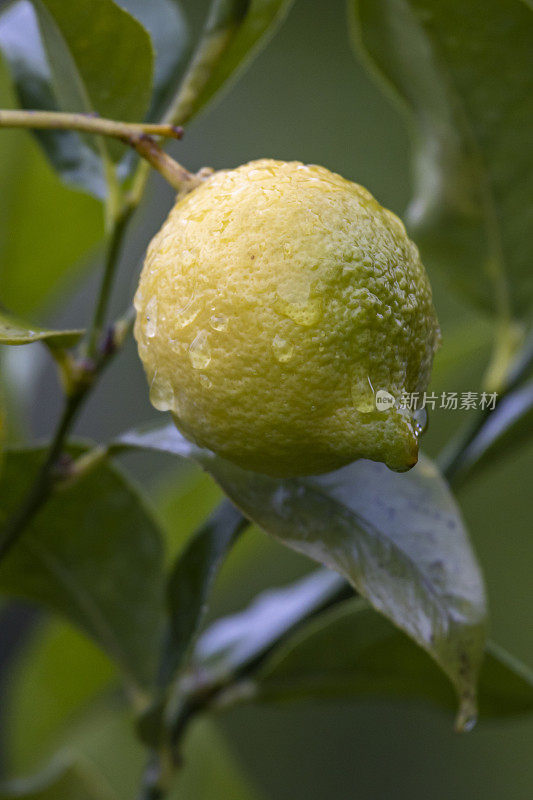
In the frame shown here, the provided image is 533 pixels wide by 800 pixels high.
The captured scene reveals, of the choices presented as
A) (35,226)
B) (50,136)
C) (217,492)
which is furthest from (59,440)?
(35,226)

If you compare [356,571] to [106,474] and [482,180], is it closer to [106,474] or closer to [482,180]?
[106,474]

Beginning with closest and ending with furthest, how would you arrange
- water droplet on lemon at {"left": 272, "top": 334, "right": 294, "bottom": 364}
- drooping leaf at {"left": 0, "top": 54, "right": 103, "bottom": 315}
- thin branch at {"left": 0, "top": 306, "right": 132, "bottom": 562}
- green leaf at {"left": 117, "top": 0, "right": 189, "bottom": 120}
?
water droplet on lemon at {"left": 272, "top": 334, "right": 294, "bottom": 364}
thin branch at {"left": 0, "top": 306, "right": 132, "bottom": 562}
green leaf at {"left": 117, "top": 0, "right": 189, "bottom": 120}
drooping leaf at {"left": 0, "top": 54, "right": 103, "bottom": 315}

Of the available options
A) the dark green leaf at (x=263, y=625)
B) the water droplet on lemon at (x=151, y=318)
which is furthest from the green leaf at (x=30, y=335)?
the dark green leaf at (x=263, y=625)

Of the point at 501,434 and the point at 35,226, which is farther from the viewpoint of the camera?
the point at 35,226

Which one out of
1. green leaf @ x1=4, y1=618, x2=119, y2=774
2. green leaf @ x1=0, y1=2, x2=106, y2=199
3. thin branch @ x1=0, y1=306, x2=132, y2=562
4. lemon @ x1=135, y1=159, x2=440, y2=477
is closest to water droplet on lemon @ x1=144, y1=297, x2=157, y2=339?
lemon @ x1=135, y1=159, x2=440, y2=477

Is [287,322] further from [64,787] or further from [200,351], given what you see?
[64,787]

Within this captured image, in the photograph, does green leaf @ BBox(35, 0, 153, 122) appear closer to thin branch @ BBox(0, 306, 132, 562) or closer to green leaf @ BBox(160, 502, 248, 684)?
thin branch @ BBox(0, 306, 132, 562)
